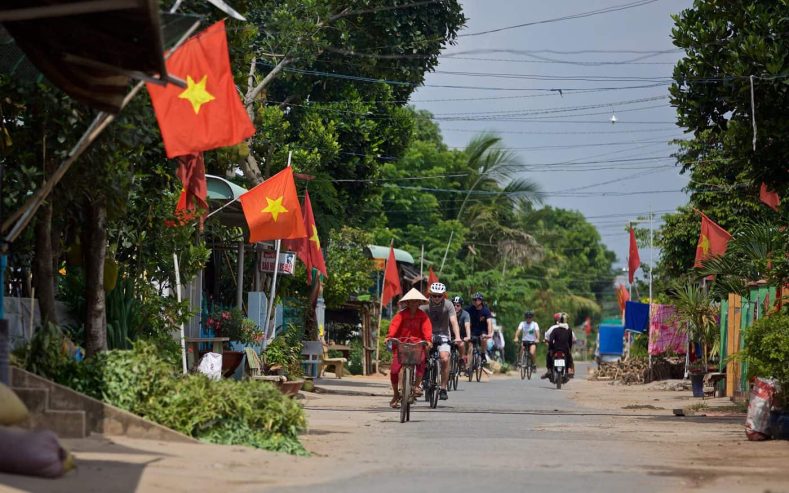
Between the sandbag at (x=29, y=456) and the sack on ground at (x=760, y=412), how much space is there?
27.1 ft

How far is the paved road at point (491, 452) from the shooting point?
9336mm

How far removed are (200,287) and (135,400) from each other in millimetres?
11129

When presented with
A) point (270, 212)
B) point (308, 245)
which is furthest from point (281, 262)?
point (270, 212)

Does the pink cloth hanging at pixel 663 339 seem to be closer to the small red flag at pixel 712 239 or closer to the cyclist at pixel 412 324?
the small red flag at pixel 712 239

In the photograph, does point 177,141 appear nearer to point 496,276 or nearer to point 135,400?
point 135,400

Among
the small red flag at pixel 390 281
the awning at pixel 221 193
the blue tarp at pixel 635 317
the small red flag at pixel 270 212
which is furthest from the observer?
the blue tarp at pixel 635 317

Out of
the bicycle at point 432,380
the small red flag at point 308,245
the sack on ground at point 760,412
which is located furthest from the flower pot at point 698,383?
the sack on ground at point 760,412

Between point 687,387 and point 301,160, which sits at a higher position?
point 301,160

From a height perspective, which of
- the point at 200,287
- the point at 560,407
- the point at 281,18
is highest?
the point at 281,18

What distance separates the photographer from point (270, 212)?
1983cm

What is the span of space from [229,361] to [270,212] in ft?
8.72

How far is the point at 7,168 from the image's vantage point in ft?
41.1

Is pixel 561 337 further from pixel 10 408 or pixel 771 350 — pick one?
pixel 10 408

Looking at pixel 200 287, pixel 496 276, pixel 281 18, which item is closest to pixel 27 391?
pixel 200 287
